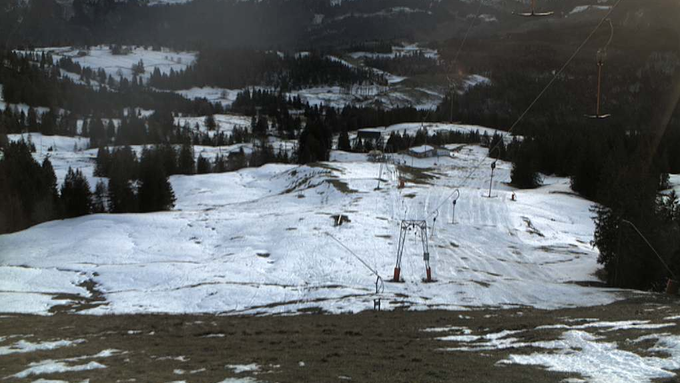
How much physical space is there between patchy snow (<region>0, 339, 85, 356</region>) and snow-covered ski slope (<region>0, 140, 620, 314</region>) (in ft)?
35.4

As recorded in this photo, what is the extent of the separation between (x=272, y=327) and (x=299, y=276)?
57.3 ft

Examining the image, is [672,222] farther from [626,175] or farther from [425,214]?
[425,214]

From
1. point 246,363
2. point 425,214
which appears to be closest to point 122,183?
point 425,214

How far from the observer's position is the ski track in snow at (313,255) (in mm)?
37188

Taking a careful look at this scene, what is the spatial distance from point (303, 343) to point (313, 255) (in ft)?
93.5

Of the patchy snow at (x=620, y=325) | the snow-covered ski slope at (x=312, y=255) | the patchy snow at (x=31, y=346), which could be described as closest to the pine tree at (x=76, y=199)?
the snow-covered ski slope at (x=312, y=255)

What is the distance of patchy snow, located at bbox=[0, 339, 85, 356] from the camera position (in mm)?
21500

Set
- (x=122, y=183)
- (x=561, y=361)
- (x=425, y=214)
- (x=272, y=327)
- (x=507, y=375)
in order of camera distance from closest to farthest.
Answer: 1. (x=507, y=375)
2. (x=561, y=361)
3. (x=272, y=327)
4. (x=425, y=214)
5. (x=122, y=183)

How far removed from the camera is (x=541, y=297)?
37531 millimetres

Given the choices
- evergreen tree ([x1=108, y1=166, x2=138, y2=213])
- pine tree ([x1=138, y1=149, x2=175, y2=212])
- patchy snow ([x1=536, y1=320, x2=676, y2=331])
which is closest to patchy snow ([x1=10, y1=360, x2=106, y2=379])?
patchy snow ([x1=536, y1=320, x2=676, y2=331])

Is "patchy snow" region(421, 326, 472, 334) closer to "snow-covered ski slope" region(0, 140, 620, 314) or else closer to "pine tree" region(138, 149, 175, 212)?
"snow-covered ski slope" region(0, 140, 620, 314)

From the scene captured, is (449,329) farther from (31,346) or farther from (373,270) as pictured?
(373,270)

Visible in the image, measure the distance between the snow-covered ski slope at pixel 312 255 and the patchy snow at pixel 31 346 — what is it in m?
10.8

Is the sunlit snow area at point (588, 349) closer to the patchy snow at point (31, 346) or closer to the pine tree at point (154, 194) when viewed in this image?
the patchy snow at point (31, 346)
